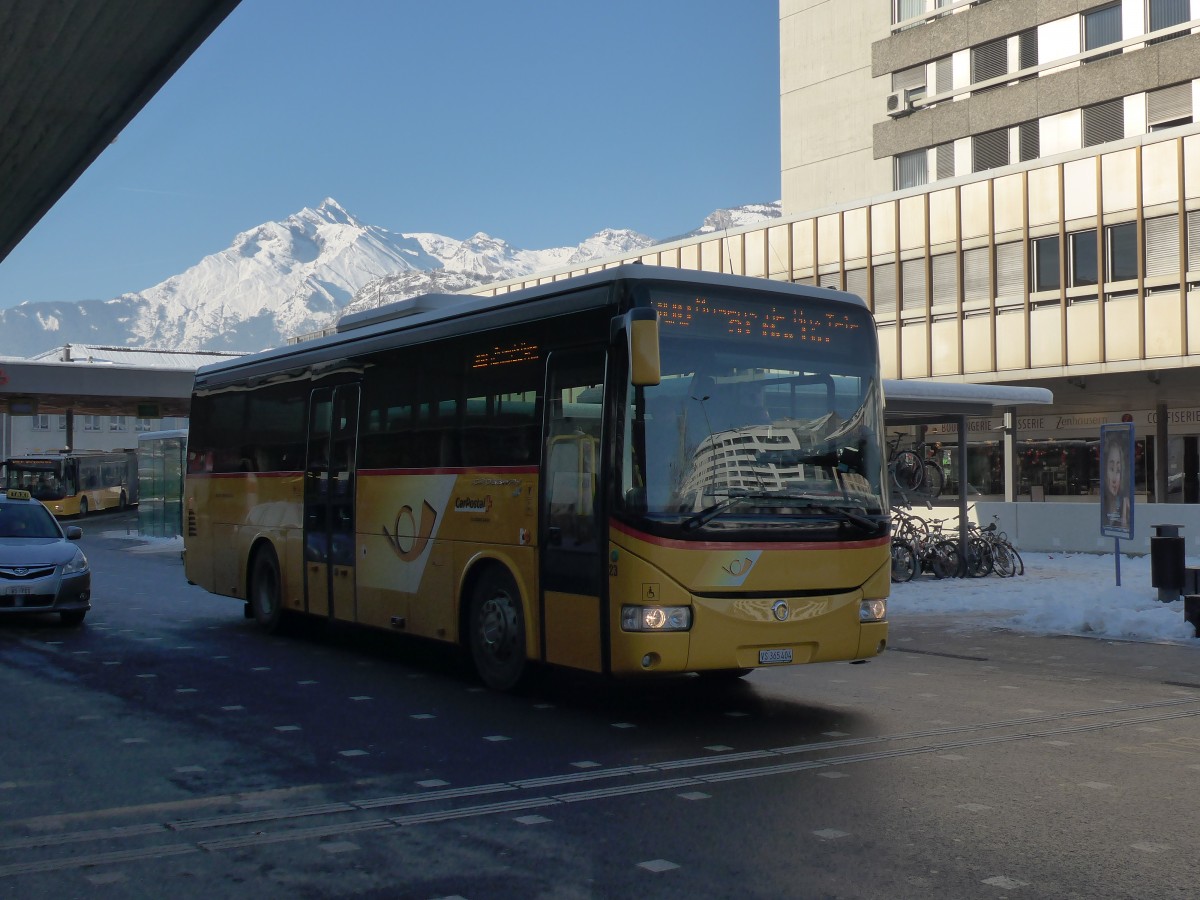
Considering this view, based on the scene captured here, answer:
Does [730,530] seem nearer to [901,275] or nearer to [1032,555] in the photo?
[1032,555]

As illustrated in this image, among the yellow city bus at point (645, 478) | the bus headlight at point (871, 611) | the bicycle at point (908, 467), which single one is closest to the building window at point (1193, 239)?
the bicycle at point (908, 467)

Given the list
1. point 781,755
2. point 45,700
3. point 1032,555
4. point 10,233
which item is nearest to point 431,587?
point 45,700

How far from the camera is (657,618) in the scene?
357 inches

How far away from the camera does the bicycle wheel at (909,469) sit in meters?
27.2

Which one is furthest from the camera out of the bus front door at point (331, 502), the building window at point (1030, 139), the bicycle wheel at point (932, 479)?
the building window at point (1030, 139)

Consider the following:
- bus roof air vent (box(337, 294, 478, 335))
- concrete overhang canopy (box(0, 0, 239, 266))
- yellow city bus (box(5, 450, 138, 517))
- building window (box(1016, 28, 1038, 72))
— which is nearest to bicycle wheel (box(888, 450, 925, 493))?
bus roof air vent (box(337, 294, 478, 335))

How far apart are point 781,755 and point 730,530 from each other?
5.25 feet

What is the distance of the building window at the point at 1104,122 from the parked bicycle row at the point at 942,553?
2320 cm

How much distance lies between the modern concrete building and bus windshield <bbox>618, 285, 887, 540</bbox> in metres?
16.0

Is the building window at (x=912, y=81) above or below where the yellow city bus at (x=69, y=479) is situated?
above

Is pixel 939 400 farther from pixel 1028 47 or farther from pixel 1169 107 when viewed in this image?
pixel 1028 47

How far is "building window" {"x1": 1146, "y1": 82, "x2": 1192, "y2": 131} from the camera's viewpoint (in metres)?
40.2

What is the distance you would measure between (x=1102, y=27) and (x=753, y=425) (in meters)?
38.2

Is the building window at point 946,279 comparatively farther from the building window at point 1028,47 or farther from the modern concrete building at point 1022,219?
the building window at point 1028,47
